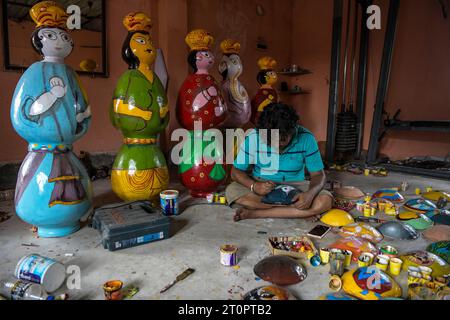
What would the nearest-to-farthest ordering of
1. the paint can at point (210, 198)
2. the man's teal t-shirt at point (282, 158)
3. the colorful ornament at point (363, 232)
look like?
1. the colorful ornament at point (363, 232)
2. the man's teal t-shirt at point (282, 158)
3. the paint can at point (210, 198)

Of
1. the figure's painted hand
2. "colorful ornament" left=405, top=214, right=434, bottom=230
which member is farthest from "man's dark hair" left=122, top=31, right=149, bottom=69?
"colorful ornament" left=405, top=214, right=434, bottom=230

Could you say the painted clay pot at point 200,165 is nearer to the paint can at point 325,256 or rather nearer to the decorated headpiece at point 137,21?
the decorated headpiece at point 137,21

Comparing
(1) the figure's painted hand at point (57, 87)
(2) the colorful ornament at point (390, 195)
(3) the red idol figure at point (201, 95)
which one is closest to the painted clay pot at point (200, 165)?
(3) the red idol figure at point (201, 95)

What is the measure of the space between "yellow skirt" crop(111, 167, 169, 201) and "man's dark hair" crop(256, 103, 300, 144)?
3.03 ft

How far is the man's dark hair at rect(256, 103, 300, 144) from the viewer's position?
207 cm

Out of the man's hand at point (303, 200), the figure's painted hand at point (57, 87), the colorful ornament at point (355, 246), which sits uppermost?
the figure's painted hand at point (57, 87)

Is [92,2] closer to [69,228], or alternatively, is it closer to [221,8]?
[221,8]

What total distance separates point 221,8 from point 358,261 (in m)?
3.74

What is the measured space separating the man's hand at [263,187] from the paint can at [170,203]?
1.91 feet

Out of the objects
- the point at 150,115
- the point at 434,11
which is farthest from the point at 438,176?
the point at 150,115

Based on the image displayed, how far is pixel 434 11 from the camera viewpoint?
421 cm

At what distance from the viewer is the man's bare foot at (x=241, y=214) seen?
89.4 inches

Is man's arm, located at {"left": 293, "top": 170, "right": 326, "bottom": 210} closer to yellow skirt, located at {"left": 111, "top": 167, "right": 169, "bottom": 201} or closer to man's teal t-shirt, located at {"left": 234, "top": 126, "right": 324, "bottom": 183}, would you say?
man's teal t-shirt, located at {"left": 234, "top": 126, "right": 324, "bottom": 183}

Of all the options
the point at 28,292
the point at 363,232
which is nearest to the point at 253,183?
the point at 363,232
